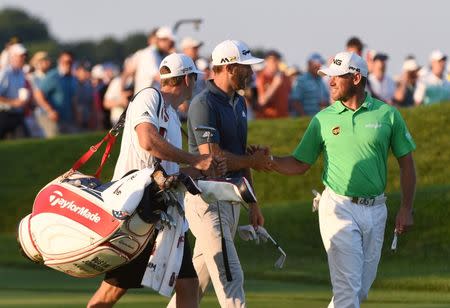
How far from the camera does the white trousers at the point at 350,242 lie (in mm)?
11305

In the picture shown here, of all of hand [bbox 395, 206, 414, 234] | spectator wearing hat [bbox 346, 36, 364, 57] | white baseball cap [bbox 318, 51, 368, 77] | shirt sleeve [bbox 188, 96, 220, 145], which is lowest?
spectator wearing hat [bbox 346, 36, 364, 57]

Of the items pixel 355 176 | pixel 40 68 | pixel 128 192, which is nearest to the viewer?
pixel 128 192

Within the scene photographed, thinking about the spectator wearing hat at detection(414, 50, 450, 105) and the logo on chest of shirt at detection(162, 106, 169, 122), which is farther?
the spectator wearing hat at detection(414, 50, 450, 105)

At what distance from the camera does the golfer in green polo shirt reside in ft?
37.2

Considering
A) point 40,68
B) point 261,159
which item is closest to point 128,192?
point 261,159

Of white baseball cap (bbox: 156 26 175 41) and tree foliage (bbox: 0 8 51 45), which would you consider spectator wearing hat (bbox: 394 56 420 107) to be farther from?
tree foliage (bbox: 0 8 51 45)

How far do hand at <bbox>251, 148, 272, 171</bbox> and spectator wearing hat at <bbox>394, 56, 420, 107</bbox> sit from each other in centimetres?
1620

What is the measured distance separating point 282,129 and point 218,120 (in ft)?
44.9

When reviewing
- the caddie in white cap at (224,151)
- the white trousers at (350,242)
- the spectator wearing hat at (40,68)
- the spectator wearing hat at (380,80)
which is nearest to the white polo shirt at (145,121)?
the caddie in white cap at (224,151)

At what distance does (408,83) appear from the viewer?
28.1 m

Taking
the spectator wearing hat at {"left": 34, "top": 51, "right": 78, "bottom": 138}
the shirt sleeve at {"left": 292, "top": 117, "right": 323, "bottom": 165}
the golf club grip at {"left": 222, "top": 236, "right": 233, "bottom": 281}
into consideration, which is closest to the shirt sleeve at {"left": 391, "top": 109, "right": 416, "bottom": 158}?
the shirt sleeve at {"left": 292, "top": 117, "right": 323, "bottom": 165}

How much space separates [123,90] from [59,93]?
10.7 ft

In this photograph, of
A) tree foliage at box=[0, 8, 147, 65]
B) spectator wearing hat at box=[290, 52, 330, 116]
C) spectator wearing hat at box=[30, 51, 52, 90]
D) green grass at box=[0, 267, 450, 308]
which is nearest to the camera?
green grass at box=[0, 267, 450, 308]

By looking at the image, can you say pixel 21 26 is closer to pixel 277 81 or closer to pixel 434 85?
pixel 277 81
